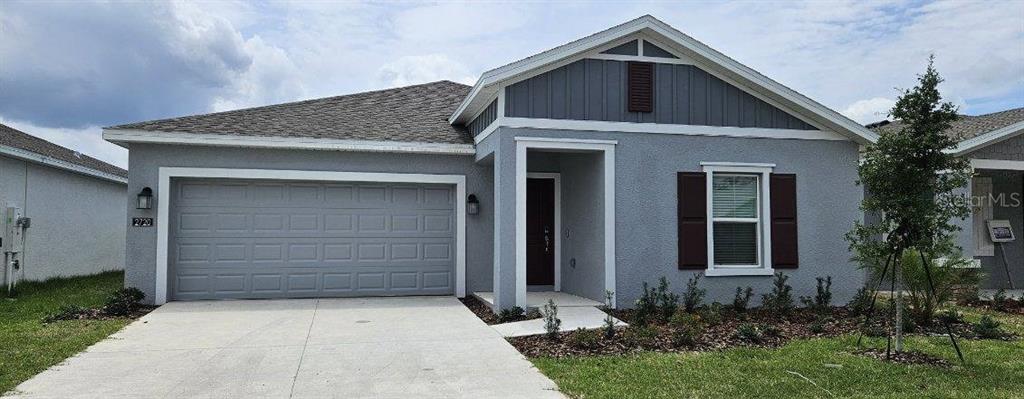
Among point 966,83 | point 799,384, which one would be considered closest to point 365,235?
point 799,384

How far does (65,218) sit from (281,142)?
7468 millimetres

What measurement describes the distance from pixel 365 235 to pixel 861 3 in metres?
8.65

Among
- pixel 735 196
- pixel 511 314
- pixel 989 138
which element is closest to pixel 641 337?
pixel 511 314

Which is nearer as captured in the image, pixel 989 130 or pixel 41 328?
pixel 41 328

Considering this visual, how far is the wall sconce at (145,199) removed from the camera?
10.6 meters

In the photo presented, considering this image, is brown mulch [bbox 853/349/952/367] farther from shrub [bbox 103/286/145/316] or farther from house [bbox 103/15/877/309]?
shrub [bbox 103/286/145/316]

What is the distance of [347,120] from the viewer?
1237 cm

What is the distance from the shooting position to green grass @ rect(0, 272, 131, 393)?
6475 millimetres

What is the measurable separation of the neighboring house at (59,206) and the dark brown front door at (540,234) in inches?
366

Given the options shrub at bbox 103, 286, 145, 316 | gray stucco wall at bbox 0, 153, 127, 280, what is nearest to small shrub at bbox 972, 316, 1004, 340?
shrub at bbox 103, 286, 145, 316

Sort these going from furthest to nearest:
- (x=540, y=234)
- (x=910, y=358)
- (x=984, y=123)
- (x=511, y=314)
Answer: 1. (x=984, y=123)
2. (x=540, y=234)
3. (x=511, y=314)
4. (x=910, y=358)

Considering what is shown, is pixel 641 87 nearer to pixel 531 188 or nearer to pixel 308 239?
pixel 531 188

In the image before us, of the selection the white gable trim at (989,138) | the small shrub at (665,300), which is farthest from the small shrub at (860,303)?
the white gable trim at (989,138)

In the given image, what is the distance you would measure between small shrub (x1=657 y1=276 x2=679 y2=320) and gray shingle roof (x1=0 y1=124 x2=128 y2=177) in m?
11.7
